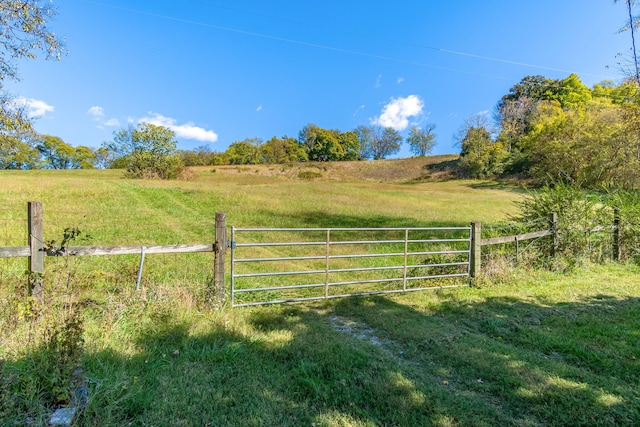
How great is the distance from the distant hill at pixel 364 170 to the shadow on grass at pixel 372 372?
42.0m

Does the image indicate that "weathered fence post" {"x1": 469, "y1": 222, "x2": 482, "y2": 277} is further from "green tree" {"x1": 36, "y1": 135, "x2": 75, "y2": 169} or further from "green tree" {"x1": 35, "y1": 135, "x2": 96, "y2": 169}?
"green tree" {"x1": 36, "y1": 135, "x2": 75, "y2": 169}

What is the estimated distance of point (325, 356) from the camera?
11.7 feet

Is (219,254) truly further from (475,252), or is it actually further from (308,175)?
(308,175)

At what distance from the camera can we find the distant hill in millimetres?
47719

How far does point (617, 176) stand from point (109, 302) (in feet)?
79.5

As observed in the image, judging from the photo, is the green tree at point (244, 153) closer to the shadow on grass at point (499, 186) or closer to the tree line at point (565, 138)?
the tree line at point (565, 138)

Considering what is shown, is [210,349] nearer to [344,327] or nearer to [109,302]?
[109,302]

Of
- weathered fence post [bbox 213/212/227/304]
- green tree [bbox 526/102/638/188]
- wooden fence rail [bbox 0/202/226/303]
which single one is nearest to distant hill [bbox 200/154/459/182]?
green tree [bbox 526/102/638/188]

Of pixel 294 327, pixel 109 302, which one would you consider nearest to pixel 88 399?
pixel 109 302

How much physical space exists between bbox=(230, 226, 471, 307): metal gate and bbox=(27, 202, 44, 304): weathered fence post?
7.46 ft

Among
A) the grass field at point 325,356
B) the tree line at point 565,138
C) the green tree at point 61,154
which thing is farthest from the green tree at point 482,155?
the green tree at point 61,154

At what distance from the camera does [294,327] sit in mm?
4426

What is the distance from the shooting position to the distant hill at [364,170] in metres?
47.7

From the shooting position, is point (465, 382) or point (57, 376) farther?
point (465, 382)
